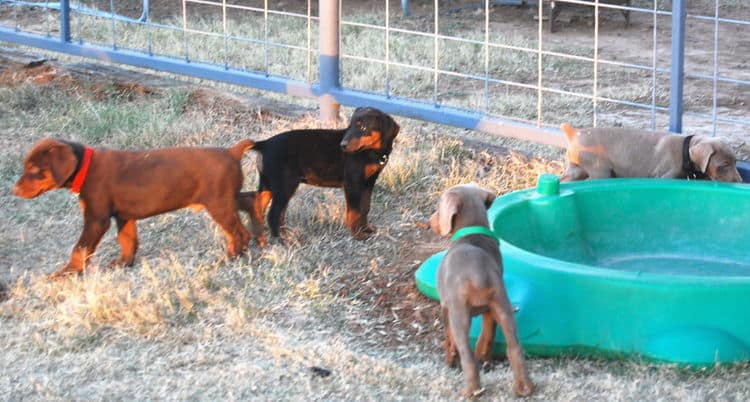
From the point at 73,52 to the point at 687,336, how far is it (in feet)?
19.6

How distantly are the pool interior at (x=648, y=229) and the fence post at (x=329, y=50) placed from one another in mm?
2340

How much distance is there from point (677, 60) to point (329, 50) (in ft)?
7.65

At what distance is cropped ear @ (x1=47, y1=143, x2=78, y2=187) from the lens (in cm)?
566

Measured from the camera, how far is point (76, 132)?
8250 millimetres

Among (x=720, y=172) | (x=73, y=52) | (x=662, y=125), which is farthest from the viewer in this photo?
(x=73, y=52)

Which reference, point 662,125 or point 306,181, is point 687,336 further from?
point 662,125

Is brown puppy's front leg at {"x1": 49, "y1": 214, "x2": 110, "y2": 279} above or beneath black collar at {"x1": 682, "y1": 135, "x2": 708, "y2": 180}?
A: beneath

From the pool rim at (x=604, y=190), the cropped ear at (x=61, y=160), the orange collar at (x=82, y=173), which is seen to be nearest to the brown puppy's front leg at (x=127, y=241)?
the orange collar at (x=82, y=173)

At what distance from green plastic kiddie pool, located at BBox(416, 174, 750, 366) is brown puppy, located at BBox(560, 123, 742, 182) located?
0.81 ft

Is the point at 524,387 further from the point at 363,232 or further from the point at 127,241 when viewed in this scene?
the point at 127,241

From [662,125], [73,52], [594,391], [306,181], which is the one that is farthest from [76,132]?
[594,391]

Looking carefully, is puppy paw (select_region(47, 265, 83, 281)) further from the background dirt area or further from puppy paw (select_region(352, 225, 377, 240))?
puppy paw (select_region(352, 225, 377, 240))

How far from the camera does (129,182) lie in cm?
579

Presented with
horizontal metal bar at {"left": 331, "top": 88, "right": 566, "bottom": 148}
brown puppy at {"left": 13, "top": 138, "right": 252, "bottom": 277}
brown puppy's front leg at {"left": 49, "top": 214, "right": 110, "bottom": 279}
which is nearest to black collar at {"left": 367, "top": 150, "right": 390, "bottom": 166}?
brown puppy at {"left": 13, "top": 138, "right": 252, "bottom": 277}
